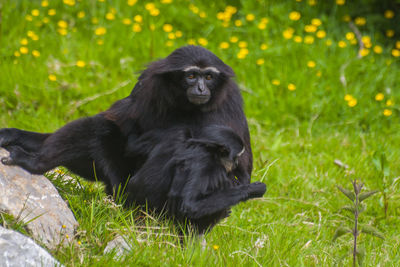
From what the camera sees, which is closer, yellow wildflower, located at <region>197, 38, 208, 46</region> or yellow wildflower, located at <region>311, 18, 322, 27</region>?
yellow wildflower, located at <region>197, 38, 208, 46</region>

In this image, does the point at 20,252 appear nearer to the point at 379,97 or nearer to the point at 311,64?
the point at 311,64

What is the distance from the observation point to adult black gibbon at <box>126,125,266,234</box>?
449 centimetres

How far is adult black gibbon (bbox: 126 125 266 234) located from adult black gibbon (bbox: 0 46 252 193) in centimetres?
19

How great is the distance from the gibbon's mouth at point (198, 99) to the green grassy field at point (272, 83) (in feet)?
2.79

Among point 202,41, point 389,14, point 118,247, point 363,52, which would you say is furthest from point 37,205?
point 389,14

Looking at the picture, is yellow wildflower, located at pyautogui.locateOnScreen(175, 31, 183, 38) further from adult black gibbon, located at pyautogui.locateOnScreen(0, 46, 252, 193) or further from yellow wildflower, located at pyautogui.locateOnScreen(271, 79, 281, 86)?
adult black gibbon, located at pyautogui.locateOnScreen(0, 46, 252, 193)

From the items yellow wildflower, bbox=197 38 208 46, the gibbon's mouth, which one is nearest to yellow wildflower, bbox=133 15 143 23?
yellow wildflower, bbox=197 38 208 46

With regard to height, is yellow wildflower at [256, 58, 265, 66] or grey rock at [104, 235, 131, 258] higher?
yellow wildflower at [256, 58, 265, 66]

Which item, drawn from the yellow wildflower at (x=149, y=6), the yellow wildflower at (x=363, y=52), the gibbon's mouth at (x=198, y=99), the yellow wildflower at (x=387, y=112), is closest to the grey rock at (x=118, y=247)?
the gibbon's mouth at (x=198, y=99)

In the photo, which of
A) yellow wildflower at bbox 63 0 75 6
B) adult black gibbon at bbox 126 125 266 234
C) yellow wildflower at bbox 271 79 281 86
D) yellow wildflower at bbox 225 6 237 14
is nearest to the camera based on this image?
adult black gibbon at bbox 126 125 266 234

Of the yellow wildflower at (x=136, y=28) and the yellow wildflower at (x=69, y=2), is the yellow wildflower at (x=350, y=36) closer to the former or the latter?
the yellow wildflower at (x=136, y=28)

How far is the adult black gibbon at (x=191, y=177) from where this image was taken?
449cm

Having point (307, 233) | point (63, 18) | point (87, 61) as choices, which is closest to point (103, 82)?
point (87, 61)

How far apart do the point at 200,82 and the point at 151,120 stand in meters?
0.52
